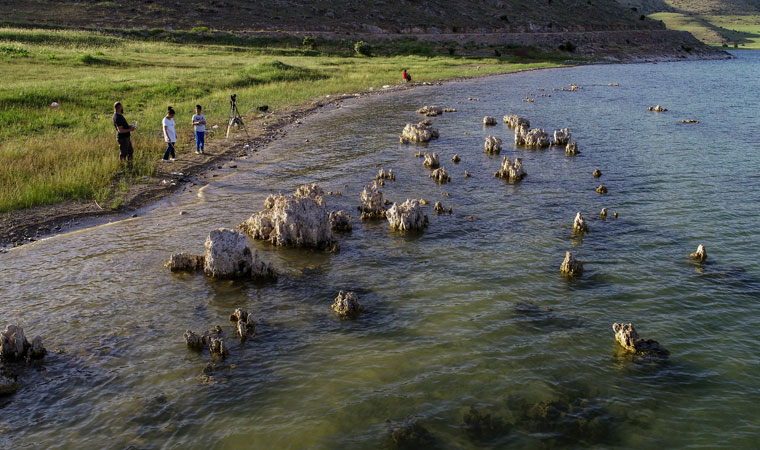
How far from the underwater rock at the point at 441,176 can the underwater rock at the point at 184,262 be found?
503 inches

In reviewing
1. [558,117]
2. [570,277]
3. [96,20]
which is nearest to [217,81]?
[558,117]

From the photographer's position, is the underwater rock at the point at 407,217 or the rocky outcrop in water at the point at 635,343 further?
the underwater rock at the point at 407,217

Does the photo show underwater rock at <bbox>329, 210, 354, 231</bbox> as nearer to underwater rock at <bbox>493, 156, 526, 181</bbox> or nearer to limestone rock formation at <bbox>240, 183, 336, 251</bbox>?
limestone rock formation at <bbox>240, 183, 336, 251</bbox>

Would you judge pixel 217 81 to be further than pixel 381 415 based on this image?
Yes

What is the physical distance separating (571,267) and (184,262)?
11111 millimetres

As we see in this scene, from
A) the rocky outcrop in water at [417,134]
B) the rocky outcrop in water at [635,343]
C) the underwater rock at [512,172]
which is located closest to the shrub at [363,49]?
the rocky outcrop in water at [417,134]

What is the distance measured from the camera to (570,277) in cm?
1502

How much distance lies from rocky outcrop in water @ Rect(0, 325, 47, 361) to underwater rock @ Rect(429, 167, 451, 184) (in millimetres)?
17616

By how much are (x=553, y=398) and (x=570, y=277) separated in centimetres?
566

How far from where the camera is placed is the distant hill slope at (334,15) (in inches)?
3861

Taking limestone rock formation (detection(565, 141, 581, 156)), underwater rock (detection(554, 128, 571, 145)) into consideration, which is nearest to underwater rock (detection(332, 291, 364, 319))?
limestone rock formation (detection(565, 141, 581, 156))

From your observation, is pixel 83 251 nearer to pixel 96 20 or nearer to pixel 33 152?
pixel 33 152

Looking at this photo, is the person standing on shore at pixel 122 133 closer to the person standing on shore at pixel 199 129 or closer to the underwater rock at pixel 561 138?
the person standing on shore at pixel 199 129

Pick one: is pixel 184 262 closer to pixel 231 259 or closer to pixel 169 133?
pixel 231 259
